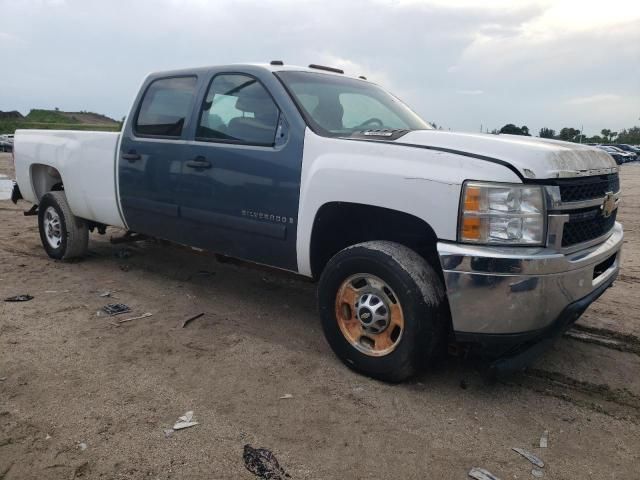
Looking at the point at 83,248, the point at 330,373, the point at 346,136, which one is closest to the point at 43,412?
the point at 330,373

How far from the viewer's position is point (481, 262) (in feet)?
8.82

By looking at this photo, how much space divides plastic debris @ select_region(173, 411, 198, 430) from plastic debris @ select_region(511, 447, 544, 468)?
160 centimetres

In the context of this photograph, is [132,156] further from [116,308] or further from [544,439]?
[544,439]

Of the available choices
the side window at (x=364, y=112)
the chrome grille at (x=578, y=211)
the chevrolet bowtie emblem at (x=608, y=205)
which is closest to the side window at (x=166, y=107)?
the side window at (x=364, y=112)

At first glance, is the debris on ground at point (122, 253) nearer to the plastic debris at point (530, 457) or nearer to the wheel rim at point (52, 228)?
the wheel rim at point (52, 228)

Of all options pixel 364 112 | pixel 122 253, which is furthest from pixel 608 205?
pixel 122 253

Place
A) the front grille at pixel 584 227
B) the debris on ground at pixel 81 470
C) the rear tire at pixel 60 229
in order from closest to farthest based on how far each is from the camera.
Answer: the debris on ground at pixel 81 470
the front grille at pixel 584 227
the rear tire at pixel 60 229

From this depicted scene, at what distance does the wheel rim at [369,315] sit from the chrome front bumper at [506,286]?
391mm

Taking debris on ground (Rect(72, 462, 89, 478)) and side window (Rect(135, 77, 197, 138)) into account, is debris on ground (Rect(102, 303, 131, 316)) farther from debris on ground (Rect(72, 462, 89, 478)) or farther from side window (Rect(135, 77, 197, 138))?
debris on ground (Rect(72, 462, 89, 478))

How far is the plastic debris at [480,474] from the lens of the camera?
237 centimetres

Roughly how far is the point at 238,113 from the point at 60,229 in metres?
3.02

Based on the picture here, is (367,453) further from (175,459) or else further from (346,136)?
(346,136)

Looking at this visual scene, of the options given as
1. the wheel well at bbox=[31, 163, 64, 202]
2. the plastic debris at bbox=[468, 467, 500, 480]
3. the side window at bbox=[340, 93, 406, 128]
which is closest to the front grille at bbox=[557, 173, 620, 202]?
the plastic debris at bbox=[468, 467, 500, 480]

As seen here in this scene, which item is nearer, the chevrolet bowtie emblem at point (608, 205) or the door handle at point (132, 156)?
the chevrolet bowtie emblem at point (608, 205)
